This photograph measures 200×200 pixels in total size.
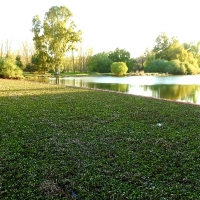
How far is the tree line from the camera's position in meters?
40.3

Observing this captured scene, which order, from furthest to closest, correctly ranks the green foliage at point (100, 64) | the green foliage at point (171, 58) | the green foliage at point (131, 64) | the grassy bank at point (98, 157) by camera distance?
1. the green foliage at point (131, 64)
2. the green foliage at point (100, 64)
3. the green foliage at point (171, 58)
4. the grassy bank at point (98, 157)

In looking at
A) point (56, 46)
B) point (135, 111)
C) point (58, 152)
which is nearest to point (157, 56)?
point (56, 46)

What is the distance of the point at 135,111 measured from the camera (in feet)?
31.5

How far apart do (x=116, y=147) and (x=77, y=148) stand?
0.87 m

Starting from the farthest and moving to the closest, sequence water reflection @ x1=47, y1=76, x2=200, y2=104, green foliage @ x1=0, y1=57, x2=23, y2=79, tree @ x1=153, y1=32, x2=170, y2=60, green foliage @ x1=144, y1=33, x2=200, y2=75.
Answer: tree @ x1=153, y1=32, x2=170, y2=60
green foliage @ x1=144, y1=33, x2=200, y2=75
green foliage @ x1=0, y1=57, x2=23, y2=79
water reflection @ x1=47, y1=76, x2=200, y2=104

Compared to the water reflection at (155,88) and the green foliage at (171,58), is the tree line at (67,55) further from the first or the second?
the water reflection at (155,88)

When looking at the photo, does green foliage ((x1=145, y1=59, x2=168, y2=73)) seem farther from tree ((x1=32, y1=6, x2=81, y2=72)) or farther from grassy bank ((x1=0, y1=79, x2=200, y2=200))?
grassy bank ((x1=0, y1=79, x2=200, y2=200))

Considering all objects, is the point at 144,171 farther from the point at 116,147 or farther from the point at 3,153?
the point at 3,153

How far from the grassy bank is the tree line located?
24.4 meters

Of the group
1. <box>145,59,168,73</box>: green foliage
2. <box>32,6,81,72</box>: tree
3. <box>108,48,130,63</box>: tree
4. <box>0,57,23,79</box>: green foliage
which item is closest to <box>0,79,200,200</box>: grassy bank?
<box>0,57,23,79</box>: green foliage

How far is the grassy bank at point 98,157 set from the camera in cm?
362

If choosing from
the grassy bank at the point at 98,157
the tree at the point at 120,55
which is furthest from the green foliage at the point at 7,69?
the tree at the point at 120,55

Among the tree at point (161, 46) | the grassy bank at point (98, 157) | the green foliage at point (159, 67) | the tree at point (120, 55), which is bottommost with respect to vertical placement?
the grassy bank at point (98, 157)

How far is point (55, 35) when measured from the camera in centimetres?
4066
